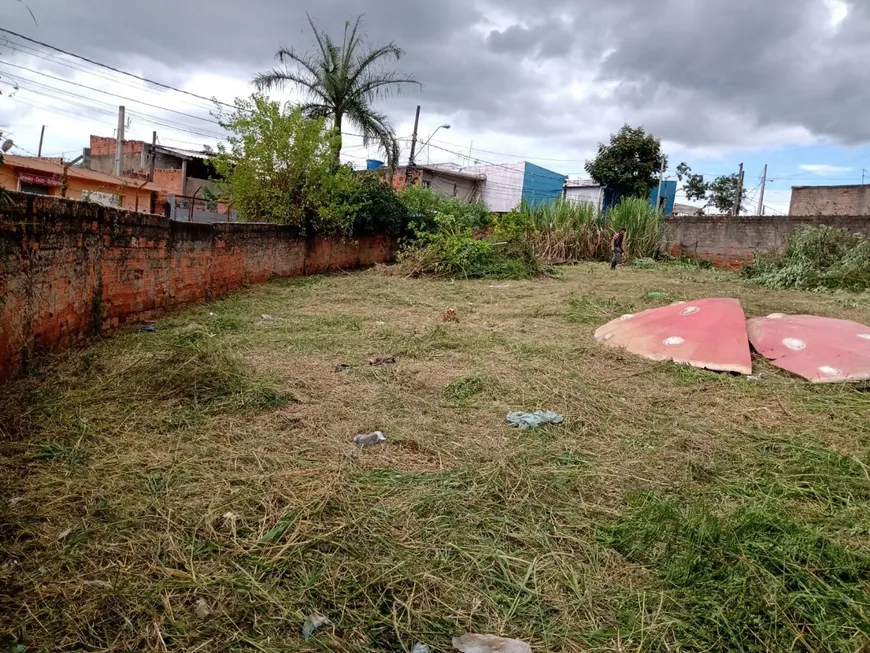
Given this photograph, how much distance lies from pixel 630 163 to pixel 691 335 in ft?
77.5

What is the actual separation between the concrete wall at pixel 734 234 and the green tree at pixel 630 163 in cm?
875

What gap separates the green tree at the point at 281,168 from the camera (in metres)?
10.3

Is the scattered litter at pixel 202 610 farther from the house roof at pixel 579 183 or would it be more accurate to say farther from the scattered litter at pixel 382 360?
the house roof at pixel 579 183

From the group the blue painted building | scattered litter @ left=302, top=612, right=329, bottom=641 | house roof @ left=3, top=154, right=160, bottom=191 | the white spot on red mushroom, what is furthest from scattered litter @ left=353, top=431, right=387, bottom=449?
the blue painted building

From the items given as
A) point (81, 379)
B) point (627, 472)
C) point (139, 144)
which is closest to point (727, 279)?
point (627, 472)

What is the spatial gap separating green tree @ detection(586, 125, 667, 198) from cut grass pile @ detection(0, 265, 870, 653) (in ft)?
78.1

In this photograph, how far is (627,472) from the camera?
102 inches

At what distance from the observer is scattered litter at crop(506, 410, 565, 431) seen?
10.2 feet

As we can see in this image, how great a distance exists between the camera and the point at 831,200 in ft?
69.1

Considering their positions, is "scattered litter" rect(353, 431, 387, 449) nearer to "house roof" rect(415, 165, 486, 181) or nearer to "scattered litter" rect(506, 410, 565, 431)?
"scattered litter" rect(506, 410, 565, 431)

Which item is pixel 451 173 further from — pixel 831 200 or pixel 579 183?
pixel 831 200

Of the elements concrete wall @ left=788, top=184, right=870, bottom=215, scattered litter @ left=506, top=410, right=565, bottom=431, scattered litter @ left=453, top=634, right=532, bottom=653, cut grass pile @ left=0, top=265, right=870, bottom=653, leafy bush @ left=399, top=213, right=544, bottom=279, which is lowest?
→ scattered litter @ left=453, top=634, right=532, bottom=653

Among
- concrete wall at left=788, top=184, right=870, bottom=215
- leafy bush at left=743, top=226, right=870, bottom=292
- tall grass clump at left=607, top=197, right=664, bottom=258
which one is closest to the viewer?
leafy bush at left=743, top=226, right=870, bottom=292

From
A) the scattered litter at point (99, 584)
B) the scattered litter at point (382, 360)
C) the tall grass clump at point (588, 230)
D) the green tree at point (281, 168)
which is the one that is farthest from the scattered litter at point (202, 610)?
the tall grass clump at point (588, 230)
